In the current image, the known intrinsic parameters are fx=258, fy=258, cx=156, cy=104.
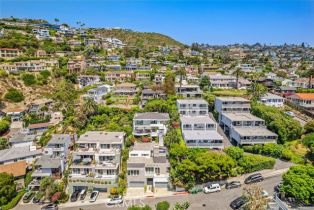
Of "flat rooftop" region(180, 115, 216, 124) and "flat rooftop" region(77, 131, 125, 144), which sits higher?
"flat rooftop" region(180, 115, 216, 124)

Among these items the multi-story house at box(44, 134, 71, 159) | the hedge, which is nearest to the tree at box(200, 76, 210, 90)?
the multi-story house at box(44, 134, 71, 159)

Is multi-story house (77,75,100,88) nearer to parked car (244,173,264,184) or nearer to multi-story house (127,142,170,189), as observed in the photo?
multi-story house (127,142,170,189)

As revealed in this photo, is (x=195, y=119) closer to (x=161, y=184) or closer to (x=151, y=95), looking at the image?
(x=151, y=95)

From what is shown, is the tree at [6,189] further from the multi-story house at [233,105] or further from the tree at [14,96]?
the multi-story house at [233,105]

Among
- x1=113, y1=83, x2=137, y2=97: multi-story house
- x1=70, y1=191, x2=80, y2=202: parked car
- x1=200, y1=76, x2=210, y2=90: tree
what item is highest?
x1=200, y1=76, x2=210, y2=90: tree

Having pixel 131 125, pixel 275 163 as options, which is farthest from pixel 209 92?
pixel 275 163

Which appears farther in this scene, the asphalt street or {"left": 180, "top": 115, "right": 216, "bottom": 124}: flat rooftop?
{"left": 180, "top": 115, "right": 216, "bottom": 124}: flat rooftop
